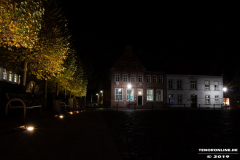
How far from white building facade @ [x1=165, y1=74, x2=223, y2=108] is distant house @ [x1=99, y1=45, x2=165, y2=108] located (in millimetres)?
2475

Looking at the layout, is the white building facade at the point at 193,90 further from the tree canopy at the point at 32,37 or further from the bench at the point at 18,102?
the bench at the point at 18,102

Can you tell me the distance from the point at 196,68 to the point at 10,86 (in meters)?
44.8

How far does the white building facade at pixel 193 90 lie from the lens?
1783 inches

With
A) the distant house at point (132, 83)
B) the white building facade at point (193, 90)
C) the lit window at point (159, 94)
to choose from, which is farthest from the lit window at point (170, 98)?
the lit window at point (159, 94)

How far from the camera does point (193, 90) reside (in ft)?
152

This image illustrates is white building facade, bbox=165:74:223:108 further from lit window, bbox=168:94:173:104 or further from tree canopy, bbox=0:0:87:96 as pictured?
tree canopy, bbox=0:0:87:96

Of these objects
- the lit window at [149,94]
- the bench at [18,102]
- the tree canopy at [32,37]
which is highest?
the tree canopy at [32,37]

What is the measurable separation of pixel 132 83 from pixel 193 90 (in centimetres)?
1375

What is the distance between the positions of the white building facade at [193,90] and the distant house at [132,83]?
2.48 m

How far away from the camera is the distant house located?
42438mm

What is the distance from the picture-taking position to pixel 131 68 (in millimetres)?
43125

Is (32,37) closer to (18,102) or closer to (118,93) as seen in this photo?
(18,102)

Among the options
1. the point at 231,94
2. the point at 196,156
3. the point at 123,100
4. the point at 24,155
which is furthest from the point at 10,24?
the point at 231,94

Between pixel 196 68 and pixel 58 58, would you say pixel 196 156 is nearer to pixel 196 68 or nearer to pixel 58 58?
pixel 58 58
